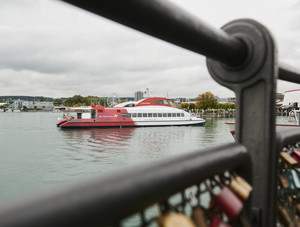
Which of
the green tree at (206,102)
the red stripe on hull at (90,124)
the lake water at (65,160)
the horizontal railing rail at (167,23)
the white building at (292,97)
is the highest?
the green tree at (206,102)

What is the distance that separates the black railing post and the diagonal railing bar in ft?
0.65

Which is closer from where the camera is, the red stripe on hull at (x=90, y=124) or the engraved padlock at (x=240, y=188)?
the engraved padlock at (x=240, y=188)

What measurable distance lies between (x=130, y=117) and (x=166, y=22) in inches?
1392

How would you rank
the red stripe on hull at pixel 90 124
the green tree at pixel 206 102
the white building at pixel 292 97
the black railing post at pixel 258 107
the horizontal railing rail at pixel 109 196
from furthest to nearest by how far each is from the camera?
the green tree at pixel 206 102
the red stripe on hull at pixel 90 124
the white building at pixel 292 97
the black railing post at pixel 258 107
the horizontal railing rail at pixel 109 196

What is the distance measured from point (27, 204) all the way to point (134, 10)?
0.44m

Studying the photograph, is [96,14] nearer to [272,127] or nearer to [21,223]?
[21,223]

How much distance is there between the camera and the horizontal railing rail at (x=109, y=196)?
0.44 meters

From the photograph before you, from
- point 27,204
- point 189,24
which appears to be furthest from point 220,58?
point 27,204

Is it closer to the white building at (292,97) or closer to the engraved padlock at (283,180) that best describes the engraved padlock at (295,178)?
the engraved padlock at (283,180)

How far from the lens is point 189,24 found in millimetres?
697

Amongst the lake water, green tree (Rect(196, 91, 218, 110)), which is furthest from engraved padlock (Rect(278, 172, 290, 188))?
green tree (Rect(196, 91, 218, 110))

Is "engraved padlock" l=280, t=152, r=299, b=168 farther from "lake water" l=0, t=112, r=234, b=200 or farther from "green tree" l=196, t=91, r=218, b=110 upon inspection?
"green tree" l=196, t=91, r=218, b=110

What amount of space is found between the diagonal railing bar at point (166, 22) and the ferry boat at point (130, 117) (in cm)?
3321

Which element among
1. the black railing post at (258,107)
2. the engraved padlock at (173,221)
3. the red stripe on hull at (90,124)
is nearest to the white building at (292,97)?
the black railing post at (258,107)
